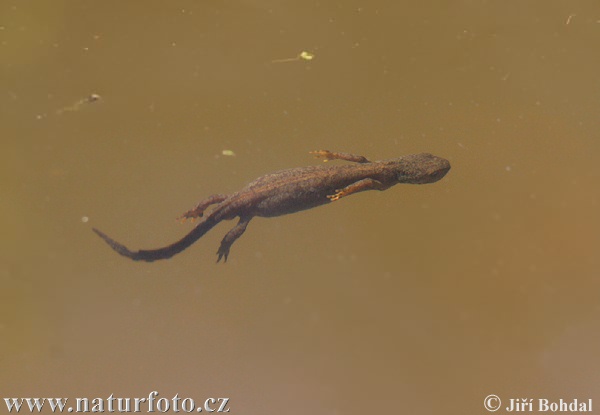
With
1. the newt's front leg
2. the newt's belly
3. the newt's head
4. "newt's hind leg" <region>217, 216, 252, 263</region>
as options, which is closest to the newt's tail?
"newt's hind leg" <region>217, 216, 252, 263</region>

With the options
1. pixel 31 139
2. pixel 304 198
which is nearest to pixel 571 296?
pixel 304 198

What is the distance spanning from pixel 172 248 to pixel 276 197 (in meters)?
1.03

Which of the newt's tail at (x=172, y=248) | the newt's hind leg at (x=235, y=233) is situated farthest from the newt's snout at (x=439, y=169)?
the newt's tail at (x=172, y=248)

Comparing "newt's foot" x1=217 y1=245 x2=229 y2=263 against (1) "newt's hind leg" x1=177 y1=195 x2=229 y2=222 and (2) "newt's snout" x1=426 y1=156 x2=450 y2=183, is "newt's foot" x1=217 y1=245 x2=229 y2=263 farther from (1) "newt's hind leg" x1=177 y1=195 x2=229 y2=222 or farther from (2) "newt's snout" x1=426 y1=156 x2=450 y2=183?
(2) "newt's snout" x1=426 y1=156 x2=450 y2=183

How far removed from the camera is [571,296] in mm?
5289

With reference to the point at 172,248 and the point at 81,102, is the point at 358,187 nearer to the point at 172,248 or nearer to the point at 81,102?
the point at 172,248

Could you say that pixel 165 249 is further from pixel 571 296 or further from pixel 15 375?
pixel 571 296

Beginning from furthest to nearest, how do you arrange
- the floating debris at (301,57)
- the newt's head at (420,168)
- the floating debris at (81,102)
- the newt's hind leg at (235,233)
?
the floating debris at (301,57) → the floating debris at (81,102) → the newt's head at (420,168) → the newt's hind leg at (235,233)

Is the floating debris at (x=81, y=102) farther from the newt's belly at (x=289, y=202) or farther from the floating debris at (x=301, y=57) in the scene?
the newt's belly at (x=289, y=202)

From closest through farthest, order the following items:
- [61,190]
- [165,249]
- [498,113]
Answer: [165,249]
[61,190]
[498,113]

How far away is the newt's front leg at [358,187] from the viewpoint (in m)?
5.00

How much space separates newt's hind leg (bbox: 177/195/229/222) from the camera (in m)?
5.02

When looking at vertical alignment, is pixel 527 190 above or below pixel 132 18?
below

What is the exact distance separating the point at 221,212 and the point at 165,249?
59cm
